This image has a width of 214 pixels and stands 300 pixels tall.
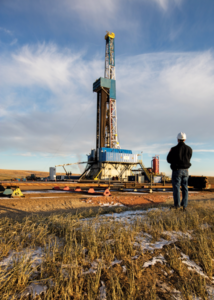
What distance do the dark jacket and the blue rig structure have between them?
28789mm

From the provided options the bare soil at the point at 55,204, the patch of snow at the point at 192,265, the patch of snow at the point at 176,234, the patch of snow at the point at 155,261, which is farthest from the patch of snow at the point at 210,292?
the bare soil at the point at 55,204

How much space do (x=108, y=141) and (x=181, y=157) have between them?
35066 millimetres

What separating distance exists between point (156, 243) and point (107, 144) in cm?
3740

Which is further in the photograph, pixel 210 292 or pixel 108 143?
pixel 108 143

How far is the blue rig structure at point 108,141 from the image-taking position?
35969 mm

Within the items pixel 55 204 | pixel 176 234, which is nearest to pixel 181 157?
pixel 176 234

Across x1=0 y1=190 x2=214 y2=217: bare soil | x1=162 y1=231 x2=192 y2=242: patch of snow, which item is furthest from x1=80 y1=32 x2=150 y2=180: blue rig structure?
x1=162 y1=231 x2=192 y2=242: patch of snow

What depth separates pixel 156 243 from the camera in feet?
11.6

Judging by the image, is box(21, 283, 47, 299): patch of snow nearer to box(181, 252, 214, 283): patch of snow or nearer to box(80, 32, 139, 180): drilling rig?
box(181, 252, 214, 283): patch of snow

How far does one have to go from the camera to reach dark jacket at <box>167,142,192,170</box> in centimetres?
590

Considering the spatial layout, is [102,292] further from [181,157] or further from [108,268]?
[181,157]

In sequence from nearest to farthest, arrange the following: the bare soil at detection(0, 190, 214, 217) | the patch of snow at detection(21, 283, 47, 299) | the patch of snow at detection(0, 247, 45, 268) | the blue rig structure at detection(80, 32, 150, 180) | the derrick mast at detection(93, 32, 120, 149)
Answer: the patch of snow at detection(21, 283, 47, 299), the patch of snow at detection(0, 247, 45, 268), the bare soil at detection(0, 190, 214, 217), the blue rig structure at detection(80, 32, 150, 180), the derrick mast at detection(93, 32, 120, 149)

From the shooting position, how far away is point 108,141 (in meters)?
40.8

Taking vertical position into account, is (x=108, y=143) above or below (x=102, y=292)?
above
